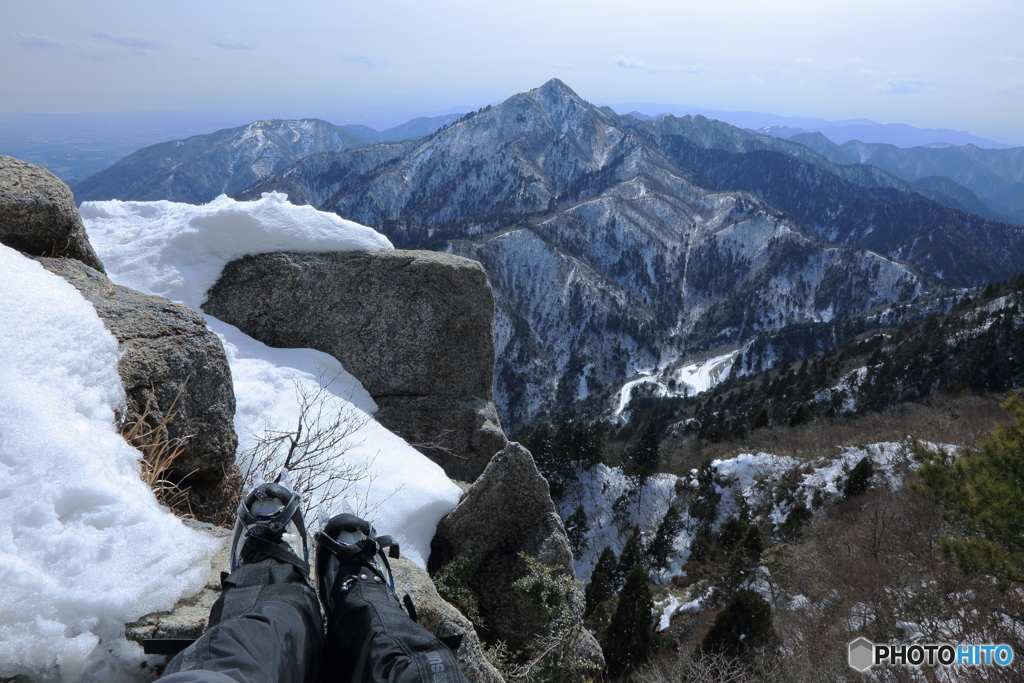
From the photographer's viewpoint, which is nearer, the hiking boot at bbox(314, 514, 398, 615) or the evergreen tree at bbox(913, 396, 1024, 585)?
the hiking boot at bbox(314, 514, 398, 615)

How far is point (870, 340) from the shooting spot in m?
114

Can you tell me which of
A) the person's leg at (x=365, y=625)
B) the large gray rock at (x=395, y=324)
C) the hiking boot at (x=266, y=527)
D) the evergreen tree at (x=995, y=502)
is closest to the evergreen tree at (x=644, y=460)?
the large gray rock at (x=395, y=324)

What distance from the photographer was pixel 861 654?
12.7 metres

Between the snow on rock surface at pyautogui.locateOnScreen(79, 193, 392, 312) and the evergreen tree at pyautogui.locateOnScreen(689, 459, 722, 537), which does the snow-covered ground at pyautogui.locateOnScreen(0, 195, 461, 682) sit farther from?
the evergreen tree at pyautogui.locateOnScreen(689, 459, 722, 537)

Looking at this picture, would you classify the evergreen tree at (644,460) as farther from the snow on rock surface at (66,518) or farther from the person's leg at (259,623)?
the snow on rock surface at (66,518)

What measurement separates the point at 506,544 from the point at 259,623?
19.2 ft

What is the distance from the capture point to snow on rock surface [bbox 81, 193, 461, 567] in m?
7.60

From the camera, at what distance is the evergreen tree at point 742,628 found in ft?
68.8

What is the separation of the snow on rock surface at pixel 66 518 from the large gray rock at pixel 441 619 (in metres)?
2.34

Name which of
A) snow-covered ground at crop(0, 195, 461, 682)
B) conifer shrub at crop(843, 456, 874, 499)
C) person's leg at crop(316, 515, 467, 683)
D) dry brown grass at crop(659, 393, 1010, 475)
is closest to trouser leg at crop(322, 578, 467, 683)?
person's leg at crop(316, 515, 467, 683)

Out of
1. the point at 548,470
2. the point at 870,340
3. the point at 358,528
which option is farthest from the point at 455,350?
the point at 870,340

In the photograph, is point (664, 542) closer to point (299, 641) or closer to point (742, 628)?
point (742, 628)

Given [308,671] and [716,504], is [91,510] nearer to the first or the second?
[308,671]

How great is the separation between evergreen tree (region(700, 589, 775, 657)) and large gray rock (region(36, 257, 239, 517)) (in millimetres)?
21638
